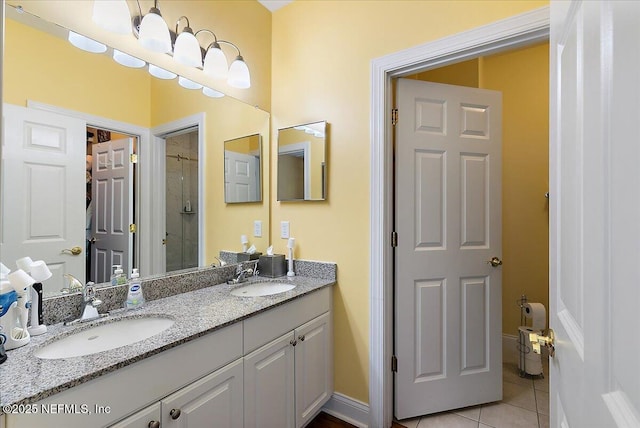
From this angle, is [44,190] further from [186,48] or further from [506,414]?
[506,414]

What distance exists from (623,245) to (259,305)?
119cm

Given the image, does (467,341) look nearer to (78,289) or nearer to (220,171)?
(220,171)

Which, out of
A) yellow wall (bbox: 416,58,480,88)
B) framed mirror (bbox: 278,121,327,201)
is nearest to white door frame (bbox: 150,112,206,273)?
framed mirror (bbox: 278,121,327,201)

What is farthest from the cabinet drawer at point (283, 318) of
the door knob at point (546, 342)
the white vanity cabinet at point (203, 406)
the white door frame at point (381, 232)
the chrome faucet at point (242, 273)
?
the door knob at point (546, 342)

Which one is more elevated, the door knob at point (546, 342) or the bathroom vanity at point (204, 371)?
the door knob at point (546, 342)

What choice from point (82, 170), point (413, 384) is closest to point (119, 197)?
point (82, 170)

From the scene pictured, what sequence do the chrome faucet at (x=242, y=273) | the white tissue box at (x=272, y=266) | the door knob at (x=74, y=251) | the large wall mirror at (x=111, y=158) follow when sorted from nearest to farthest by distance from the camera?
the large wall mirror at (x=111, y=158) → the door knob at (x=74, y=251) → the chrome faucet at (x=242, y=273) → the white tissue box at (x=272, y=266)

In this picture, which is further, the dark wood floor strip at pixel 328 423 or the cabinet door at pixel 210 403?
the dark wood floor strip at pixel 328 423

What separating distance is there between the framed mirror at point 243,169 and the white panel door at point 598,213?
1.66 metres

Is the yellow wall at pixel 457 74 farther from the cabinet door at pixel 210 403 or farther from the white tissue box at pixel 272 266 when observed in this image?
the cabinet door at pixel 210 403

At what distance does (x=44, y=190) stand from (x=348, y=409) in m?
1.87

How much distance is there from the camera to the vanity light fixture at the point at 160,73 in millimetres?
1453

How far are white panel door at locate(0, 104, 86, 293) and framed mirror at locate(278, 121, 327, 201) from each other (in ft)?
3.62

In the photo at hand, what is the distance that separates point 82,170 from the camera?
1.20m
